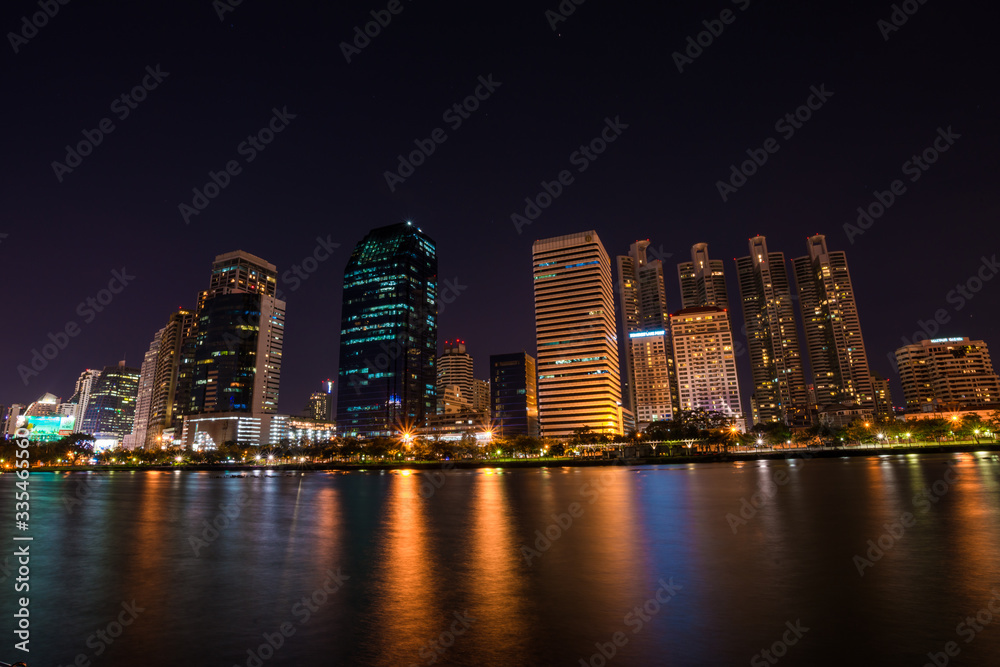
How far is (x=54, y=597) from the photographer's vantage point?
17031mm

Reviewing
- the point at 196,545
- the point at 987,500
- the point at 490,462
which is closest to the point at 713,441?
the point at 490,462

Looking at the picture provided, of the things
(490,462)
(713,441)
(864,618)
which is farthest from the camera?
(713,441)

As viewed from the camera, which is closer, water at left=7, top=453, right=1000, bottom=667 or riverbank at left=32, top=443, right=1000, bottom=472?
water at left=7, top=453, right=1000, bottom=667

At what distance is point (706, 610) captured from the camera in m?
13.6

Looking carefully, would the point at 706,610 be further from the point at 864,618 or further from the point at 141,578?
the point at 141,578

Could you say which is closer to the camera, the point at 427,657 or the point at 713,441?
the point at 427,657

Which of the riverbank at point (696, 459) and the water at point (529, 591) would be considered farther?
the riverbank at point (696, 459)

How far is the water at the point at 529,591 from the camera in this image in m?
11.4

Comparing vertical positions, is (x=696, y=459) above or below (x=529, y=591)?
below

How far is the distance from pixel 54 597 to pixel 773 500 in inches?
1673

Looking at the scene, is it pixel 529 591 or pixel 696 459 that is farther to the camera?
pixel 696 459

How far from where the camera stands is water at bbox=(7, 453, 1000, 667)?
37.4 feet

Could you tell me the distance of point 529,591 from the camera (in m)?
15.8

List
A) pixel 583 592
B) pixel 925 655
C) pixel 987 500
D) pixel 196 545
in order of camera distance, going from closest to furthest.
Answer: pixel 925 655 → pixel 583 592 → pixel 196 545 → pixel 987 500
